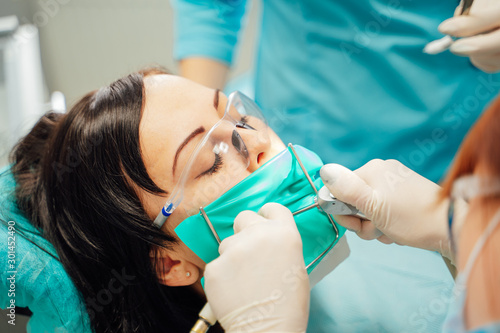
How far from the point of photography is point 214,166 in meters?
1.13

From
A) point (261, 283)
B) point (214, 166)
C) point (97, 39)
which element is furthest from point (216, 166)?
point (97, 39)

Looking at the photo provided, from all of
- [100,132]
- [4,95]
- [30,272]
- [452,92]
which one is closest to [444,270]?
[452,92]

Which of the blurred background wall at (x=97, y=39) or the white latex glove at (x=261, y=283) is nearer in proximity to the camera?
the white latex glove at (x=261, y=283)

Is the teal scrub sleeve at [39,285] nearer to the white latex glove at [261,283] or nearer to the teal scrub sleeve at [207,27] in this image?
the white latex glove at [261,283]

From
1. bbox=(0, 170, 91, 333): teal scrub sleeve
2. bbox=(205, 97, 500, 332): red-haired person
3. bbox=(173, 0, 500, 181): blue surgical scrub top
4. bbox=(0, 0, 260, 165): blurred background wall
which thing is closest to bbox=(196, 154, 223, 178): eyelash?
bbox=(205, 97, 500, 332): red-haired person

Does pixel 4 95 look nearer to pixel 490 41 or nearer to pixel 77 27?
pixel 77 27

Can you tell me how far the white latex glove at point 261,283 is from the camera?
890mm

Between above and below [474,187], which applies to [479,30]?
above

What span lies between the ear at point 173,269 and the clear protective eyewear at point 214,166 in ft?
0.36

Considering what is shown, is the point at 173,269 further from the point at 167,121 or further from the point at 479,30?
the point at 479,30

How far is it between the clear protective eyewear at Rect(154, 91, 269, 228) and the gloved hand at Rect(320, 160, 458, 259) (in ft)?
0.85

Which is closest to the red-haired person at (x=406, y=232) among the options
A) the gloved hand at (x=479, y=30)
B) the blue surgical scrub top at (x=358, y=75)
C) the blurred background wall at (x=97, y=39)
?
the gloved hand at (x=479, y=30)

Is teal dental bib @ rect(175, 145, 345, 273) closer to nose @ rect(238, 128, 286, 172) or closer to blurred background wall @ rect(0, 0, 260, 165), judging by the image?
nose @ rect(238, 128, 286, 172)

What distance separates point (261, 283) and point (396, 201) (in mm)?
385
